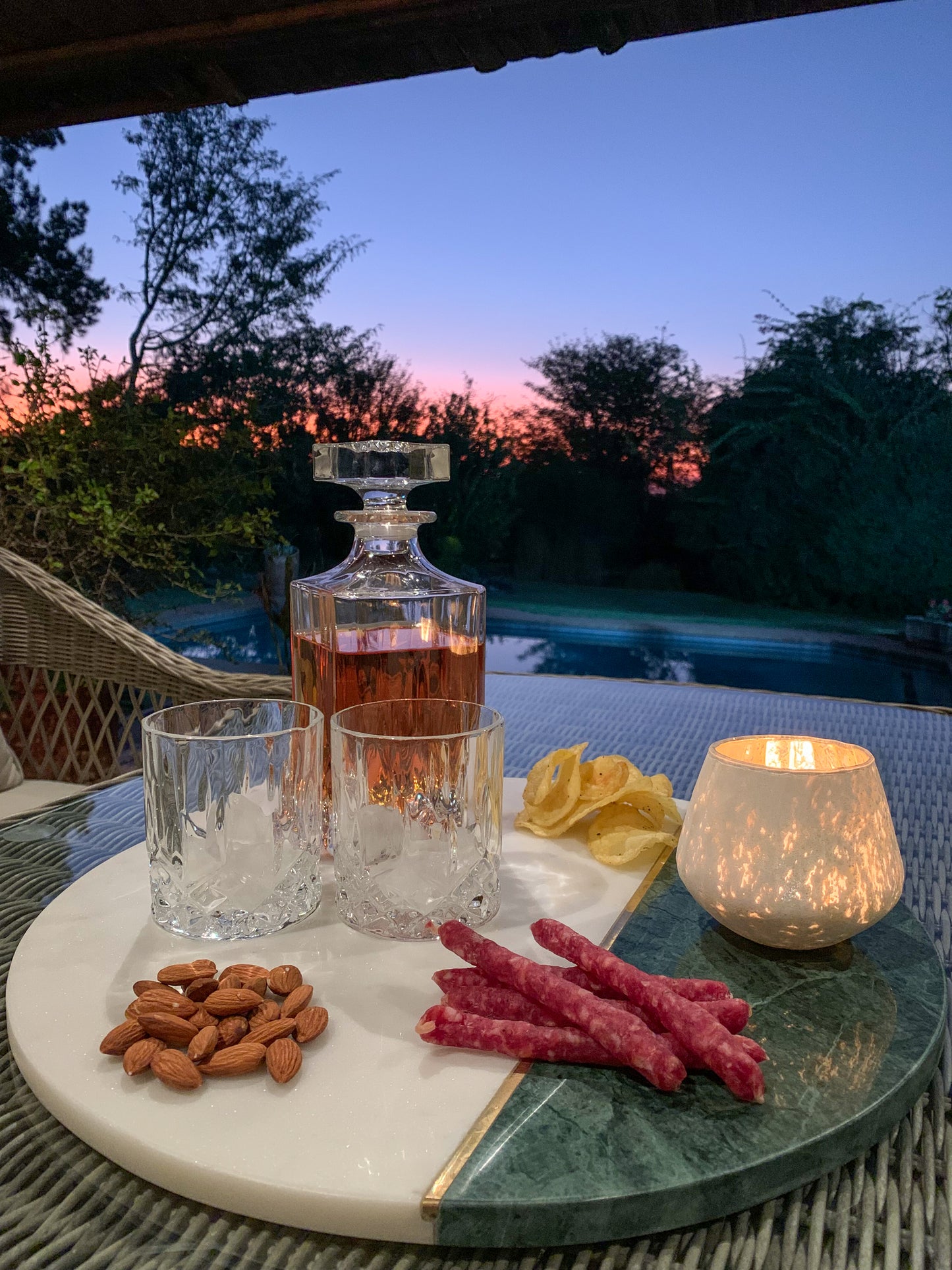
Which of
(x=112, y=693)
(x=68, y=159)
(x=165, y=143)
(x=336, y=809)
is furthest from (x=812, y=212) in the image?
(x=336, y=809)

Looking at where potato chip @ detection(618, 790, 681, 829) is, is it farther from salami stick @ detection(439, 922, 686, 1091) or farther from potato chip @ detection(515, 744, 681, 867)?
salami stick @ detection(439, 922, 686, 1091)

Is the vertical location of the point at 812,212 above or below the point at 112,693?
above

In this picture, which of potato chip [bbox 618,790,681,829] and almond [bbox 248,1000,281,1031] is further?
potato chip [bbox 618,790,681,829]

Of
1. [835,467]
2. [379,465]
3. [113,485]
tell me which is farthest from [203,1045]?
[835,467]

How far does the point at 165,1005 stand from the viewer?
0.47 meters

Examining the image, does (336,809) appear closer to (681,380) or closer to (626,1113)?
(626,1113)

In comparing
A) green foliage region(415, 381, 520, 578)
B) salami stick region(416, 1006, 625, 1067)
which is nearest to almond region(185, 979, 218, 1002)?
salami stick region(416, 1006, 625, 1067)

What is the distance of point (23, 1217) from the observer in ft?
1.29

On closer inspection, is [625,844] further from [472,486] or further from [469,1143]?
[472,486]

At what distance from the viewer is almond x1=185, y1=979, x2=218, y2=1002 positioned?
0.50 m

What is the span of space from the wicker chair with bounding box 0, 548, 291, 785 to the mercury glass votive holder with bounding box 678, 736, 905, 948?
2.66 feet

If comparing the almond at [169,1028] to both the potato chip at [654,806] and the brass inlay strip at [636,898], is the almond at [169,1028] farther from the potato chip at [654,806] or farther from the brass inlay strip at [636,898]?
the potato chip at [654,806]

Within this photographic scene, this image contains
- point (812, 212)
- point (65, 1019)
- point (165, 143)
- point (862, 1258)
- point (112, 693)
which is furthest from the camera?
point (165, 143)

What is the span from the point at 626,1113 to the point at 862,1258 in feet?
0.35
